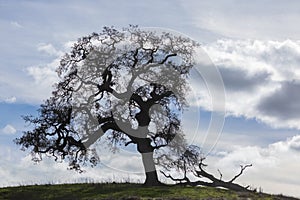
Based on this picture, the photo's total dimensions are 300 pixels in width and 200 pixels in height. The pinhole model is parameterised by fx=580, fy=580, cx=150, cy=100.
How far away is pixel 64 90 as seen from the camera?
40250mm

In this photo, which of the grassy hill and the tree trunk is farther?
the tree trunk

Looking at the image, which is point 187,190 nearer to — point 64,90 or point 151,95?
point 151,95

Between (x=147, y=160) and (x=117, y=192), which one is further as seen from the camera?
(x=147, y=160)

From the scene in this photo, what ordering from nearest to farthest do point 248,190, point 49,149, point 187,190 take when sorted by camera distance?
point 187,190 → point 248,190 → point 49,149

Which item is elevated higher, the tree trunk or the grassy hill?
the tree trunk

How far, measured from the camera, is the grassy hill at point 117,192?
3316 cm

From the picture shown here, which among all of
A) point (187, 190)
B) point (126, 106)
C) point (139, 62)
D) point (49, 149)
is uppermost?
point (139, 62)

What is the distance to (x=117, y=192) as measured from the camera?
34.9 metres

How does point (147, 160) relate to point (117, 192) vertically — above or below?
above

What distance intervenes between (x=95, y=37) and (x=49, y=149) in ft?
27.6

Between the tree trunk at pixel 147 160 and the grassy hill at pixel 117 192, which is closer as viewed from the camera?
the grassy hill at pixel 117 192

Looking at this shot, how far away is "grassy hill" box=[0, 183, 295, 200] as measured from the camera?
3316 centimetres

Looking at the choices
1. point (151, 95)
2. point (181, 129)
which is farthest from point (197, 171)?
point (151, 95)

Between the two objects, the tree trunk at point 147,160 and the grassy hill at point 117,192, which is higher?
the tree trunk at point 147,160
